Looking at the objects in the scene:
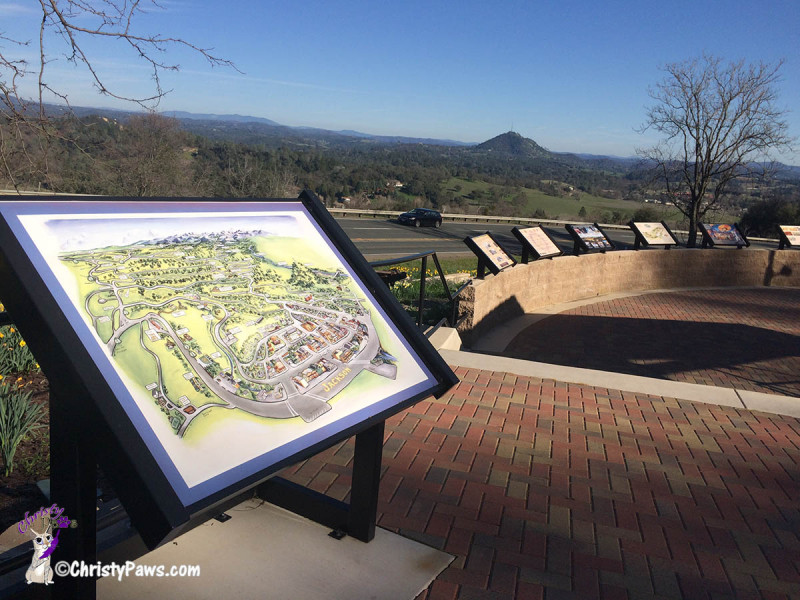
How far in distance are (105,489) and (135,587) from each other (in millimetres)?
1123

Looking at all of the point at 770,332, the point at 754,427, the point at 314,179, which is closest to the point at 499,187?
the point at 314,179

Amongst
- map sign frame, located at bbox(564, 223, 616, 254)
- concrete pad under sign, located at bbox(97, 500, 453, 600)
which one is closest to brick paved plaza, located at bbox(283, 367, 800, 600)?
concrete pad under sign, located at bbox(97, 500, 453, 600)

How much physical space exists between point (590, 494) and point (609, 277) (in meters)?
9.83

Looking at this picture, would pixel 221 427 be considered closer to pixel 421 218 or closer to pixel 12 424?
pixel 12 424

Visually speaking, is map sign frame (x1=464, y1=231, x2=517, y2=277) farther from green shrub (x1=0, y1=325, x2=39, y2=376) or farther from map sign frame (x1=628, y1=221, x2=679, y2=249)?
map sign frame (x1=628, y1=221, x2=679, y2=249)

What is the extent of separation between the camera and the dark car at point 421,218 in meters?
35.8

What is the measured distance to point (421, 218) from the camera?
35.8 m

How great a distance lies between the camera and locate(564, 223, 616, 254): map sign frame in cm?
1202

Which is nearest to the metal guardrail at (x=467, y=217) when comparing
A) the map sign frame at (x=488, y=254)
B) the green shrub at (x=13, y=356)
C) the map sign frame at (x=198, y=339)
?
the map sign frame at (x=488, y=254)

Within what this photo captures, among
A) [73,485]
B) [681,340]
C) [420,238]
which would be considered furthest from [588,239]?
[420,238]

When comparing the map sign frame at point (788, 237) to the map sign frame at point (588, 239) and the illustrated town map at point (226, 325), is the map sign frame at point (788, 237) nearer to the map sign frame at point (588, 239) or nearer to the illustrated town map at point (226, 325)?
the map sign frame at point (588, 239)

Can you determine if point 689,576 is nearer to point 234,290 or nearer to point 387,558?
point 387,558

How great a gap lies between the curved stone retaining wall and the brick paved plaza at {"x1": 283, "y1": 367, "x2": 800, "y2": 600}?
337cm

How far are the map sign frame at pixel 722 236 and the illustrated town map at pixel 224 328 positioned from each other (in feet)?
47.5
